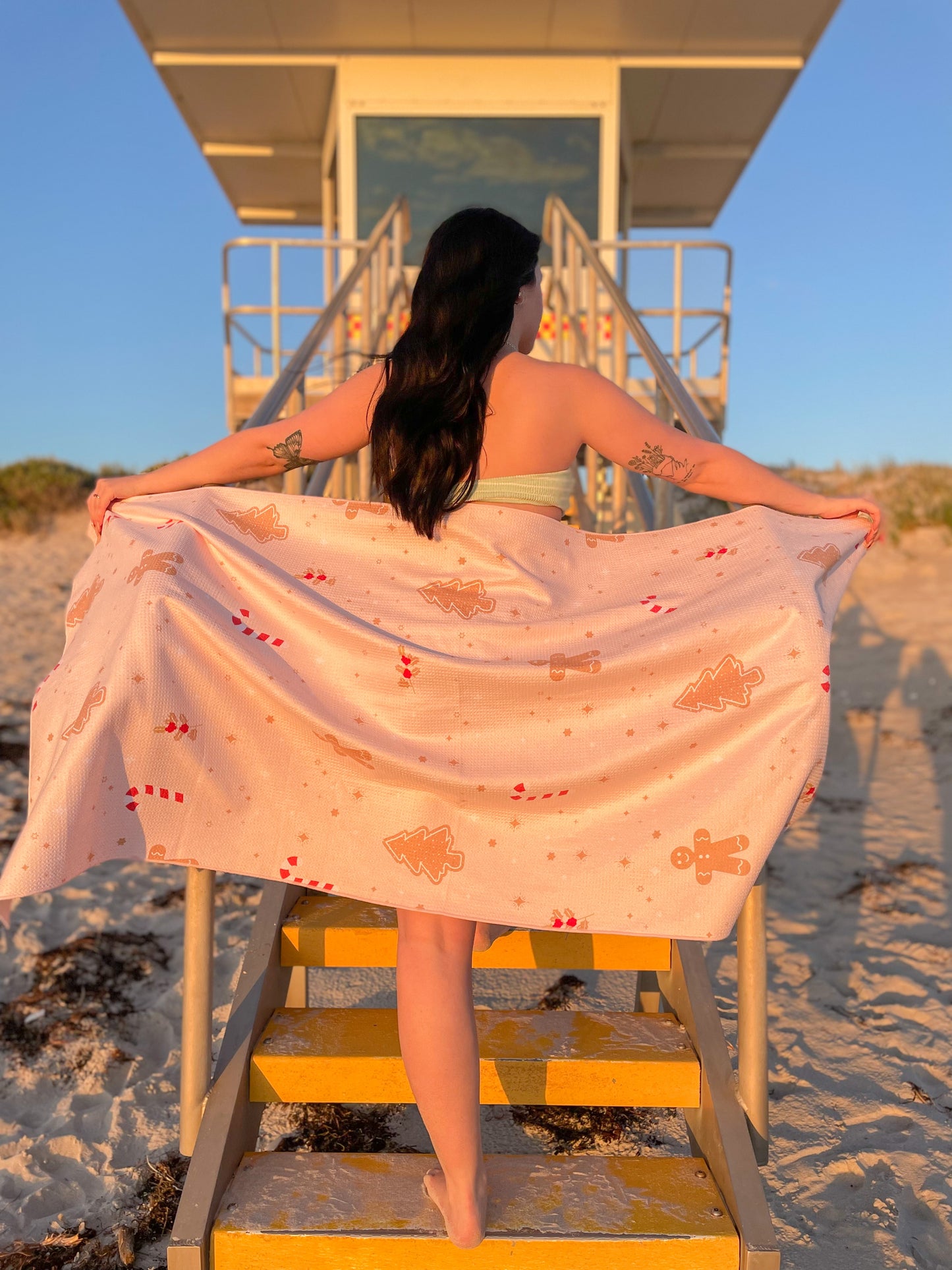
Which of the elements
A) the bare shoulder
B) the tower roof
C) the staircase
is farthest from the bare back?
the tower roof

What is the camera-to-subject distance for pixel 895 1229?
7.11ft

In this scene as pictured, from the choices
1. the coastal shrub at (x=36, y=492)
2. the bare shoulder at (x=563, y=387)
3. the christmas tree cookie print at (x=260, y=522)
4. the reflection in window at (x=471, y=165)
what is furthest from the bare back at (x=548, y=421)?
the coastal shrub at (x=36, y=492)

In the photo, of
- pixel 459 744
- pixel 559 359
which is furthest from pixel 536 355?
pixel 459 744

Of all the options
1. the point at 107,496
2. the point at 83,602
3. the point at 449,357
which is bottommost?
the point at 83,602

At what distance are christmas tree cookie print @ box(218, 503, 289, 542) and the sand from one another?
161cm

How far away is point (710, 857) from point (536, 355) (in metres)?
5.99

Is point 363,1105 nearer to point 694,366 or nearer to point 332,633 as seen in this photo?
point 332,633

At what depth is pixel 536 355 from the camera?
23.3 feet

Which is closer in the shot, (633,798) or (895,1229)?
(633,798)

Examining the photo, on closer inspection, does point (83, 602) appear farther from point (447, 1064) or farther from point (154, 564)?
point (447, 1064)

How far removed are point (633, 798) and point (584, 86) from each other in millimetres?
7536

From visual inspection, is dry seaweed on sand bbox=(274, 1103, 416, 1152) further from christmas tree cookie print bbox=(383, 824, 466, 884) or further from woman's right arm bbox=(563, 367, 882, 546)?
woman's right arm bbox=(563, 367, 882, 546)

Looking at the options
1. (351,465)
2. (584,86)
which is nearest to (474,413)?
(351,465)

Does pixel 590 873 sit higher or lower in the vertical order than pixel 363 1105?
higher
